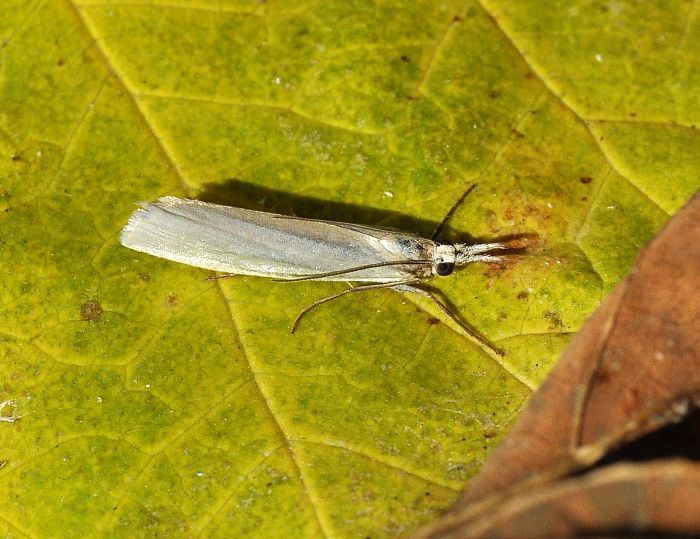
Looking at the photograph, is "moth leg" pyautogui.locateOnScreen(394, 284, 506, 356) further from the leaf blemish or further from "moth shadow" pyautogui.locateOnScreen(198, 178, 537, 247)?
the leaf blemish

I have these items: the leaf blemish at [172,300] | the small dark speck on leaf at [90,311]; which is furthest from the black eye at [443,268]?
the small dark speck on leaf at [90,311]

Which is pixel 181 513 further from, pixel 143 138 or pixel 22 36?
pixel 22 36

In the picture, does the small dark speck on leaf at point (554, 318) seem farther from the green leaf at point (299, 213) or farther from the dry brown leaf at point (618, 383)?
the dry brown leaf at point (618, 383)

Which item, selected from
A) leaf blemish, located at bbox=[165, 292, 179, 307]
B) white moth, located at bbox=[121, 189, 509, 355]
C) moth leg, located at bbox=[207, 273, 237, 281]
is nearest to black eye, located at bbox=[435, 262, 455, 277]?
white moth, located at bbox=[121, 189, 509, 355]

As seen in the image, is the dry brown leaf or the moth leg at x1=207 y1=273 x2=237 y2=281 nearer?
the dry brown leaf

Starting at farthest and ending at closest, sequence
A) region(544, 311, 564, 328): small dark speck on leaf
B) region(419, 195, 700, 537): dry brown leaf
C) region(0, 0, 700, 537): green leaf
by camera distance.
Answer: region(544, 311, 564, 328): small dark speck on leaf, region(0, 0, 700, 537): green leaf, region(419, 195, 700, 537): dry brown leaf
